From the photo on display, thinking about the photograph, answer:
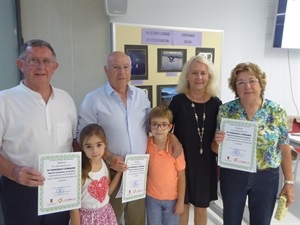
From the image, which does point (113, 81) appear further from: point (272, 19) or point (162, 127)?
point (272, 19)

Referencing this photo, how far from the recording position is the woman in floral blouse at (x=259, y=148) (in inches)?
62.4

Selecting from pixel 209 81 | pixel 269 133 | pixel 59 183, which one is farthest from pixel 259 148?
pixel 59 183

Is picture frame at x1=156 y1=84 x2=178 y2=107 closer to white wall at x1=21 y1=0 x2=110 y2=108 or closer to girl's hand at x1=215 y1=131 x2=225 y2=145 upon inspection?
white wall at x1=21 y1=0 x2=110 y2=108

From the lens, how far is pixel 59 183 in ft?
4.54

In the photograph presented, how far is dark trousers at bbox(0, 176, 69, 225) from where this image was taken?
144 cm

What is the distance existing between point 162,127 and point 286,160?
81 centimetres

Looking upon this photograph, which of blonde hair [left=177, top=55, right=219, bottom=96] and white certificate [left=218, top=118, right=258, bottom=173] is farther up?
blonde hair [left=177, top=55, right=219, bottom=96]

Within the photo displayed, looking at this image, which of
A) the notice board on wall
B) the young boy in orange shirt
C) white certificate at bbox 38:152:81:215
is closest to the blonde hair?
the young boy in orange shirt

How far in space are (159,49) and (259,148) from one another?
1.58 metres

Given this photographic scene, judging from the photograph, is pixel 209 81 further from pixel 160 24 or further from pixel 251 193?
pixel 160 24

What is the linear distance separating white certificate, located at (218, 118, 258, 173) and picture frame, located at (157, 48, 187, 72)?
1345mm

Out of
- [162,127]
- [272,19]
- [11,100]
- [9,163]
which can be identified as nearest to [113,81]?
[162,127]

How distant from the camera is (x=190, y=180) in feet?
5.91

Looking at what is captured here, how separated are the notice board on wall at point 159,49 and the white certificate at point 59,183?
1.46 meters
